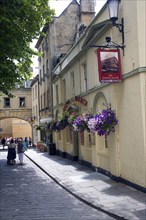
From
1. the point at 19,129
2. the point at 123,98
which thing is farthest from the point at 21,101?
the point at 123,98

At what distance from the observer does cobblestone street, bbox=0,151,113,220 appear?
764 centimetres

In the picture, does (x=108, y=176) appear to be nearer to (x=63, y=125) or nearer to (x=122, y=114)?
(x=122, y=114)

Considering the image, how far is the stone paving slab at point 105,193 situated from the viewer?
7.59 metres

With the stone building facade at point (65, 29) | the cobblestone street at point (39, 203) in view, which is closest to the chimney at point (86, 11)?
the stone building facade at point (65, 29)

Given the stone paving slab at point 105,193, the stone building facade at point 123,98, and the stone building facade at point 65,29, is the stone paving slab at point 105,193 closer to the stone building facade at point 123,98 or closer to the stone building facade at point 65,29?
the stone building facade at point 123,98

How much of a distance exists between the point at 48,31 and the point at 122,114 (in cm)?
1921

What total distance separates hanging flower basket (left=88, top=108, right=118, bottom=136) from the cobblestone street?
257 cm

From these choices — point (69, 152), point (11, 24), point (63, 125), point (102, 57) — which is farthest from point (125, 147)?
point (69, 152)

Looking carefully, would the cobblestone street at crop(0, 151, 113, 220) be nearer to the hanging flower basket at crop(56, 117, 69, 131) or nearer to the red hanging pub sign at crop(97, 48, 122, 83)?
the red hanging pub sign at crop(97, 48, 122, 83)

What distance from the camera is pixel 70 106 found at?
17.6 meters

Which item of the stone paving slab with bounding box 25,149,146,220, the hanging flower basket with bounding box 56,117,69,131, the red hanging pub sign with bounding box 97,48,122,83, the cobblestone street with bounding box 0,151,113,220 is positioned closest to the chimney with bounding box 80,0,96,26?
the hanging flower basket with bounding box 56,117,69,131

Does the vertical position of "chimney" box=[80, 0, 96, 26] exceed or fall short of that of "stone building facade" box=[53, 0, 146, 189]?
it exceeds it

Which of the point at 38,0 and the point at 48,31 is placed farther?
the point at 48,31

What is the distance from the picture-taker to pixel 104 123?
35.5 feet
